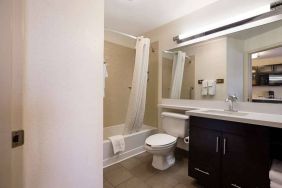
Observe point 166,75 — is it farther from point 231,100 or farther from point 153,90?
point 231,100

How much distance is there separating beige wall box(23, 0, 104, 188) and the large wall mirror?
174 centimetres

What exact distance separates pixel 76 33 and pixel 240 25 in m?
1.96

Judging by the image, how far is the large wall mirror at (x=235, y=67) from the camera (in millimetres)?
1688

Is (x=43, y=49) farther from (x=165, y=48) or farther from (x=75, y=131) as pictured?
(x=165, y=48)

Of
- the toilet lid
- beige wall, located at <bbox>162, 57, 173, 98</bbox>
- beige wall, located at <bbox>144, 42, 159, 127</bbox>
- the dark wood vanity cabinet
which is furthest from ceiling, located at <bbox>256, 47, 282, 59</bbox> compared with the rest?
beige wall, located at <bbox>144, 42, 159, 127</bbox>

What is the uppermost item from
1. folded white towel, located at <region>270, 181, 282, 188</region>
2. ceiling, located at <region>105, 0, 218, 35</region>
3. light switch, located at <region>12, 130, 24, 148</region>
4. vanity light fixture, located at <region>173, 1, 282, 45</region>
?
ceiling, located at <region>105, 0, 218, 35</region>

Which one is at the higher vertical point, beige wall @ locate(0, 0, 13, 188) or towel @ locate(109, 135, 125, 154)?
beige wall @ locate(0, 0, 13, 188)

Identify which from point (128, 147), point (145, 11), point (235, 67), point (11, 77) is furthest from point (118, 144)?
point (145, 11)

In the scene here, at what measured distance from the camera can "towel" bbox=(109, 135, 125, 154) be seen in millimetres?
2209

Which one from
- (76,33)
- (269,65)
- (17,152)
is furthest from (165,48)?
(17,152)

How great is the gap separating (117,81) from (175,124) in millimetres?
1569

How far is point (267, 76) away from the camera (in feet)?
5.74

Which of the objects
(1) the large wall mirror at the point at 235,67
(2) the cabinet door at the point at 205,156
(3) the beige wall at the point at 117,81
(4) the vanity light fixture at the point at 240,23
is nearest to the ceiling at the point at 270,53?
(1) the large wall mirror at the point at 235,67

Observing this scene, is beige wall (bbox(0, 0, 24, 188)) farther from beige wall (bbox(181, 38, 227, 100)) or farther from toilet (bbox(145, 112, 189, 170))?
beige wall (bbox(181, 38, 227, 100))
